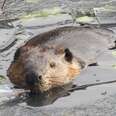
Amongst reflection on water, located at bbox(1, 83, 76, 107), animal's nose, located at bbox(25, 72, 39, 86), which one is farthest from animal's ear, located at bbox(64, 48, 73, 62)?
animal's nose, located at bbox(25, 72, 39, 86)

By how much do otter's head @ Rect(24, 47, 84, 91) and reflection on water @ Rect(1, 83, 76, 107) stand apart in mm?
88

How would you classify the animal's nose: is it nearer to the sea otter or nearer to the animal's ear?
the sea otter

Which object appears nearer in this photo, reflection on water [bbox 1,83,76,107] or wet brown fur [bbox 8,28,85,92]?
reflection on water [bbox 1,83,76,107]

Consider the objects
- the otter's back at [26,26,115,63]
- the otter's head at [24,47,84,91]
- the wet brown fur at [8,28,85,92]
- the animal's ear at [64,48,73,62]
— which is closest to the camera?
the otter's head at [24,47,84,91]

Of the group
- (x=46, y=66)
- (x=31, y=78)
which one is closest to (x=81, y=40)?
(x=46, y=66)

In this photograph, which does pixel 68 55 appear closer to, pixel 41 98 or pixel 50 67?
pixel 50 67

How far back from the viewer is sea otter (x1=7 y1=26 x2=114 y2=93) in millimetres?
7771

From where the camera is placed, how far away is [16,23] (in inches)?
459

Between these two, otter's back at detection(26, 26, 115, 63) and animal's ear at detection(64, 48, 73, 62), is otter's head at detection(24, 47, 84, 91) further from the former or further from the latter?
otter's back at detection(26, 26, 115, 63)

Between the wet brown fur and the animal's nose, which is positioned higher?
the animal's nose

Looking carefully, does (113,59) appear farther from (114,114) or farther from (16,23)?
(16,23)

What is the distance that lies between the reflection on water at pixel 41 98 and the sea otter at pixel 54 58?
3.0 inches

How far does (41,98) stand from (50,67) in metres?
0.51

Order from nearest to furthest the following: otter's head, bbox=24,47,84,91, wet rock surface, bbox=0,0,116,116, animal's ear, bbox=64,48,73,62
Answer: wet rock surface, bbox=0,0,116,116, otter's head, bbox=24,47,84,91, animal's ear, bbox=64,48,73,62
